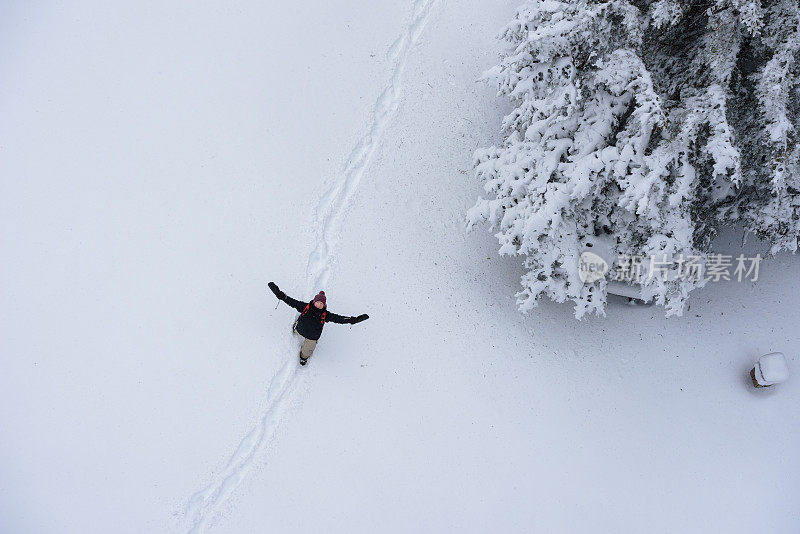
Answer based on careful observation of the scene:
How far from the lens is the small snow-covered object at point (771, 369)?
37.6 ft

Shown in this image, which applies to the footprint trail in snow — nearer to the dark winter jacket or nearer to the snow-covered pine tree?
the dark winter jacket

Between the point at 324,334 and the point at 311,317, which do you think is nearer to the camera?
the point at 311,317

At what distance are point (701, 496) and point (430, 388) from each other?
6.01 metres

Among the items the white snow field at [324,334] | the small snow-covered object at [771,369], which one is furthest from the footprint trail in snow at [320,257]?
the small snow-covered object at [771,369]

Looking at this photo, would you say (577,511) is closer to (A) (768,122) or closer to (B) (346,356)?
(B) (346,356)

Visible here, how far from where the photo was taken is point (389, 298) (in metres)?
11.0

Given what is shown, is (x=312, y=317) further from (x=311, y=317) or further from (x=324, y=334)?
(x=324, y=334)

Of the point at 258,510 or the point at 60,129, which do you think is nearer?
the point at 258,510

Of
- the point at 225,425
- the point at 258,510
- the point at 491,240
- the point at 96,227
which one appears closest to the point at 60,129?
the point at 96,227

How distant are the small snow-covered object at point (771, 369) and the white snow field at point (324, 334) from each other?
0.68 m

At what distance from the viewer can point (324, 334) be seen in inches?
404

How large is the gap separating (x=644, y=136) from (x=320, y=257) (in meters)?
6.43

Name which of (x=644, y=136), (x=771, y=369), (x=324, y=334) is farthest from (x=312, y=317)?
(x=771, y=369)

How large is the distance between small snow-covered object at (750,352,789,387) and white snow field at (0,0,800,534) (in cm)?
68
